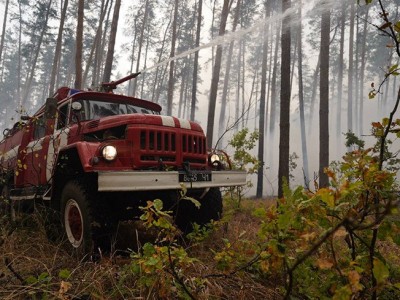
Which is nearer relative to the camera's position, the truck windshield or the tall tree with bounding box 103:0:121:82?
the truck windshield

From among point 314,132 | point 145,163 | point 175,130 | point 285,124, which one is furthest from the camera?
point 314,132

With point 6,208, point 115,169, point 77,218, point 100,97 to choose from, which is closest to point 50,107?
point 100,97

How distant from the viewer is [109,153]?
11.5 ft

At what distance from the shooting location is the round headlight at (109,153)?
3.48 meters

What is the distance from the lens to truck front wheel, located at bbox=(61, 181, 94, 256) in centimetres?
350

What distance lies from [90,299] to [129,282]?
38 centimetres

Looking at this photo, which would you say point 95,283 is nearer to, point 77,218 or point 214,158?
point 77,218

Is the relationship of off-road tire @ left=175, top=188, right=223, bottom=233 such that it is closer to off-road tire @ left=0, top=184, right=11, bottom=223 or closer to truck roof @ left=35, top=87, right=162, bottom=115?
truck roof @ left=35, top=87, right=162, bottom=115

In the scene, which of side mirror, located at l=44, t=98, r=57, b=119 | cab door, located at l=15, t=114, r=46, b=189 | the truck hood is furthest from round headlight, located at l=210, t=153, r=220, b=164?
cab door, located at l=15, t=114, r=46, b=189

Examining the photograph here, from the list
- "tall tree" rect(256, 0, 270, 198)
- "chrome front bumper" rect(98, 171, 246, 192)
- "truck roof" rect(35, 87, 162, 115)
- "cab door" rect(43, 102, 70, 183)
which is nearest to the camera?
"chrome front bumper" rect(98, 171, 246, 192)

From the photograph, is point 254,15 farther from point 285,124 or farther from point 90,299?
point 90,299

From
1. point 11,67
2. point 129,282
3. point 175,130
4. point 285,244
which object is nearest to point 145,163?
point 175,130

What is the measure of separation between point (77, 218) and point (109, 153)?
1.08 meters

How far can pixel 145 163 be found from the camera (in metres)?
3.78
